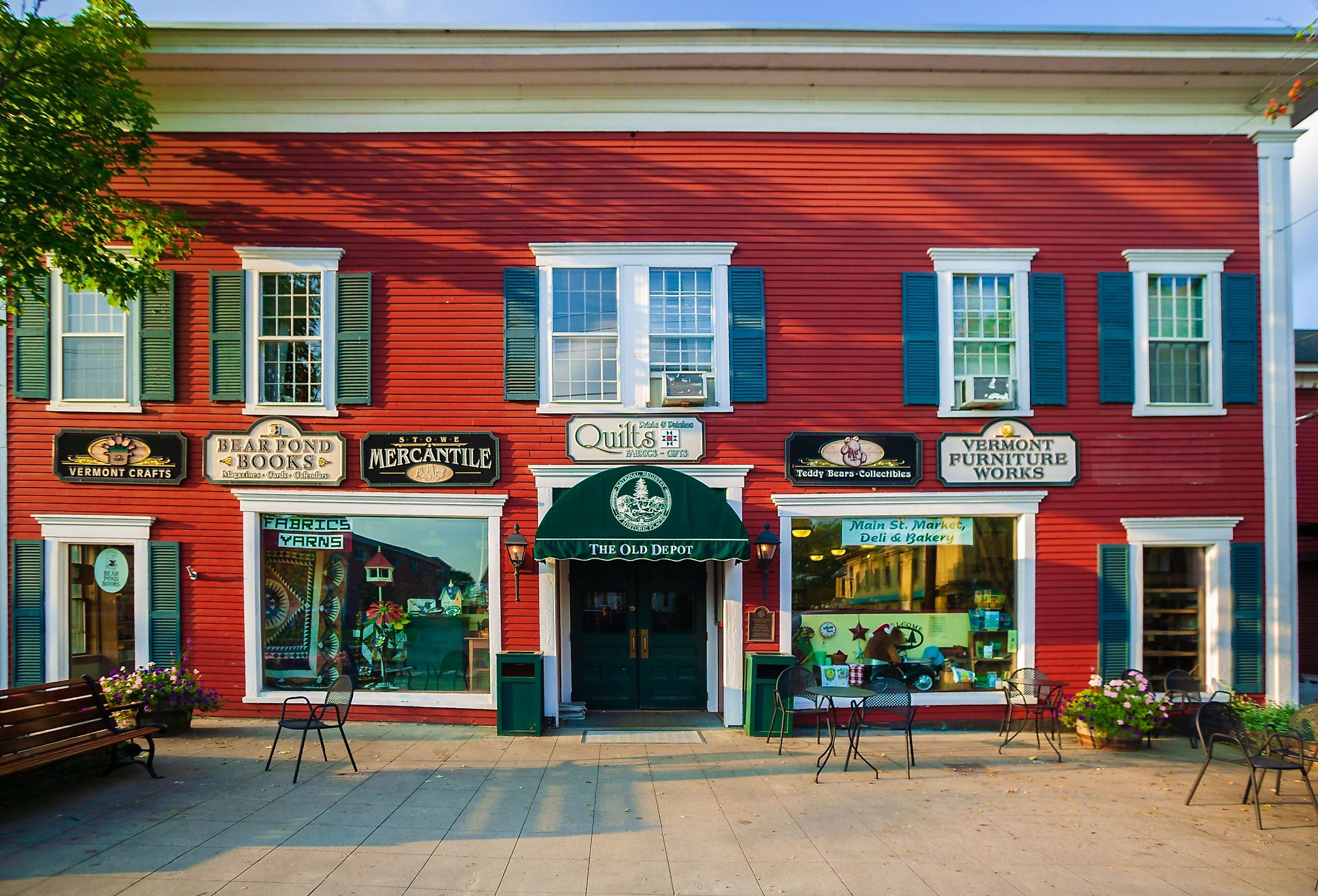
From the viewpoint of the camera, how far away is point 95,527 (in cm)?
1047

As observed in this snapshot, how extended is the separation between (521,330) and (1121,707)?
29.2 ft

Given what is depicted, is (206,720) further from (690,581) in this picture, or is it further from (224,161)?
(224,161)

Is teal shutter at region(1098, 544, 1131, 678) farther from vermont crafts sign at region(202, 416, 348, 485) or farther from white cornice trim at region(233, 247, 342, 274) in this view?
white cornice trim at region(233, 247, 342, 274)

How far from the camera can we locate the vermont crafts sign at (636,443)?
1035cm

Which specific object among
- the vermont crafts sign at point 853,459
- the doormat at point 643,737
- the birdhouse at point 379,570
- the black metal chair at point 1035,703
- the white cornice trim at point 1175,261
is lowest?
the doormat at point 643,737

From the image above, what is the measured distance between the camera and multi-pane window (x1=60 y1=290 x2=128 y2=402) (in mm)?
10570

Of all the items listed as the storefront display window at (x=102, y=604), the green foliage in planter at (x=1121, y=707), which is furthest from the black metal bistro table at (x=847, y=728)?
the storefront display window at (x=102, y=604)

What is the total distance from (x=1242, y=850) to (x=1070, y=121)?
899cm

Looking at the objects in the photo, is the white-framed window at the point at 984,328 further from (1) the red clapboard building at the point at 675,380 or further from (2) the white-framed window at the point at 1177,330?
(2) the white-framed window at the point at 1177,330

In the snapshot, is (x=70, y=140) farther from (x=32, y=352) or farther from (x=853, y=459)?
(x=853, y=459)

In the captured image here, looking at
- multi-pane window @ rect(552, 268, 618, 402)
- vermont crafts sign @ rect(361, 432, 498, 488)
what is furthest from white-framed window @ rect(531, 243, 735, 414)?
vermont crafts sign @ rect(361, 432, 498, 488)

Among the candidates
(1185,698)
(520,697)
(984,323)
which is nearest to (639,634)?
(520,697)

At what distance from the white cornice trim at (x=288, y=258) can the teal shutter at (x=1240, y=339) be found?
12067 millimetres

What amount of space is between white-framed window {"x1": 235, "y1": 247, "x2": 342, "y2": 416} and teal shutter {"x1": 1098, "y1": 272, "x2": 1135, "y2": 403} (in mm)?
10367
